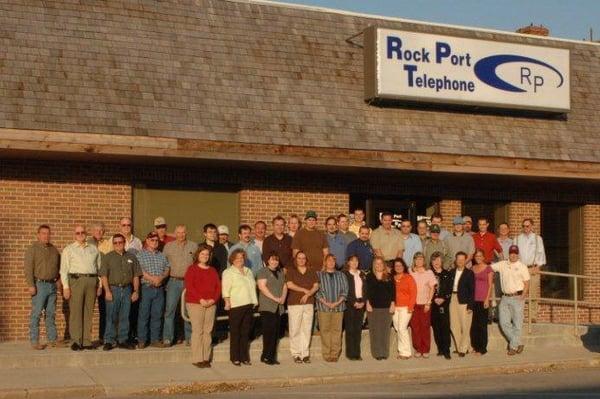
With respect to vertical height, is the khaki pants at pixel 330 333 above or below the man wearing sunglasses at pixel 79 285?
below

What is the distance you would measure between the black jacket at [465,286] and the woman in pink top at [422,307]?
494 mm

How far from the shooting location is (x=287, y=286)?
18375 mm

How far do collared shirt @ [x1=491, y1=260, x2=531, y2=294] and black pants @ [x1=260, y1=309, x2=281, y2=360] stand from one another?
4.29 m

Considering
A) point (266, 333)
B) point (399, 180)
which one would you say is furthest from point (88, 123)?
point (399, 180)

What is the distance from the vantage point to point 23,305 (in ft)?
63.7

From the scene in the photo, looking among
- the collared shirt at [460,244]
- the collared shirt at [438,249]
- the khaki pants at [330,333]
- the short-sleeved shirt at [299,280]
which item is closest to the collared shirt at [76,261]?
the short-sleeved shirt at [299,280]

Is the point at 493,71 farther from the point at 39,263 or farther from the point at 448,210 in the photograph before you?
the point at 39,263

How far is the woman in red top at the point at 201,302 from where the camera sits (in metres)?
17.6

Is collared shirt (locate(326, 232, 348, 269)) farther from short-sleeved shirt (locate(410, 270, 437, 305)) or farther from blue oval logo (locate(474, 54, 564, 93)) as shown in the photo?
blue oval logo (locate(474, 54, 564, 93))

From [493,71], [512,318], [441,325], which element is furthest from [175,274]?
[493,71]

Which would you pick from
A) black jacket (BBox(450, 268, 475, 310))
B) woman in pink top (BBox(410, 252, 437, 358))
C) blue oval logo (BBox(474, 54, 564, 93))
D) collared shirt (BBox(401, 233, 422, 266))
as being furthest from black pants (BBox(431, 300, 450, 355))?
blue oval logo (BBox(474, 54, 564, 93))

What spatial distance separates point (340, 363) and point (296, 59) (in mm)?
6457

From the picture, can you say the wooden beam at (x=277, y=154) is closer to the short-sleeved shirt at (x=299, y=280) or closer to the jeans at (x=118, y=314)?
the jeans at (x=118, y=314)

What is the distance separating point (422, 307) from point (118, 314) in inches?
Result: 196
